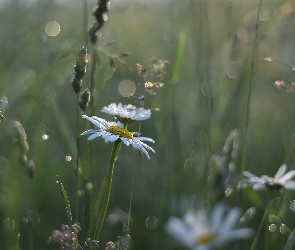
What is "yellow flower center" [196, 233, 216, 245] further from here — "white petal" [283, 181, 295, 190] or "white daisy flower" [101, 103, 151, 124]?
"white daisy flower" [101, 103, 151, 124]

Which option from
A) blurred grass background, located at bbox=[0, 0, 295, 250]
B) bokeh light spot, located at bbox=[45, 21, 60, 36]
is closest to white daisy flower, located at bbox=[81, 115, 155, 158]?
blurred grass background, located at bbox=[0, 0, 295, 250]

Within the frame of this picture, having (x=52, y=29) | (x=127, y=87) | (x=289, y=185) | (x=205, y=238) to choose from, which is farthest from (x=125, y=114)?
(x=127, y=87)

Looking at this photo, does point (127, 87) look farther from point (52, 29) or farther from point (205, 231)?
point (205, 231)

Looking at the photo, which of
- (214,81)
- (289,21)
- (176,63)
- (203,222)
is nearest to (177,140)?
(176,63)

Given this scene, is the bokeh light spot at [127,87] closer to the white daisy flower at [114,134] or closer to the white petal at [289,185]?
the white daisy flower at [114,134]

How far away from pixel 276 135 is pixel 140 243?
4.05ft

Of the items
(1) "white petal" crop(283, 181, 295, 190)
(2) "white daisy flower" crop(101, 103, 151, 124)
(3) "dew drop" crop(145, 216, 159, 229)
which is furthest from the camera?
(3) "dew drop" crop(145, 216, 159, 229)

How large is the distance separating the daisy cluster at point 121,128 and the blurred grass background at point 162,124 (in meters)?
0.20

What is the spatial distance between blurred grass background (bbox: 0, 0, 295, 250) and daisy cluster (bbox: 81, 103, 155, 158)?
0.65 feet

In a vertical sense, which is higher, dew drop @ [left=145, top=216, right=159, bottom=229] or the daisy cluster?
the daisy cluster

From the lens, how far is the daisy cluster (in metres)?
1.34

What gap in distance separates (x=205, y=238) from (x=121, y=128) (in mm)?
460

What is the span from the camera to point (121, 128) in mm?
1423

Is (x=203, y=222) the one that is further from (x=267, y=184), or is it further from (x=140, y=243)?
(x=140, y=243)
